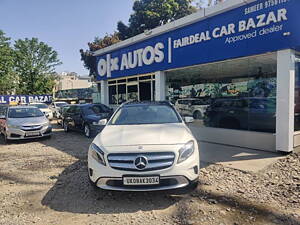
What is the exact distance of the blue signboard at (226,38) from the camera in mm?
6148

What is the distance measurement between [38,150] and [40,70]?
3618 cm

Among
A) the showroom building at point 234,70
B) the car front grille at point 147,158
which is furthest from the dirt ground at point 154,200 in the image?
the showroom building at point 234,70

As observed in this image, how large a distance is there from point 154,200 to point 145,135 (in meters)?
1.08

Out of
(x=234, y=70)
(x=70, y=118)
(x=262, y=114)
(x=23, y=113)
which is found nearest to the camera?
(x=262, y=114)

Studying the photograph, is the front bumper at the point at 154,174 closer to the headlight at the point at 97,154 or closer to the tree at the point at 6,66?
the headlight at the point at 97,154

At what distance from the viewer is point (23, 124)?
28.5ft

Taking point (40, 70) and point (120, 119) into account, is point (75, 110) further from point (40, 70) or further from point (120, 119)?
point (40, 70)

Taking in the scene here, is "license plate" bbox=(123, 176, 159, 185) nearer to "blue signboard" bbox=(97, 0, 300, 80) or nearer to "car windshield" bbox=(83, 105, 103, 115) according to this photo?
"blue signboard" bbox=(97, 0, 300, 80)

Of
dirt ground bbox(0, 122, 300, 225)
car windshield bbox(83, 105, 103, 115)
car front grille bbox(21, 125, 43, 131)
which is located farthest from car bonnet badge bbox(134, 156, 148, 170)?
car windshield bbox(83, 105, 103, 115)

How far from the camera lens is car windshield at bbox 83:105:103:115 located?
10.2m

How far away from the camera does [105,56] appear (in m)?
14.5

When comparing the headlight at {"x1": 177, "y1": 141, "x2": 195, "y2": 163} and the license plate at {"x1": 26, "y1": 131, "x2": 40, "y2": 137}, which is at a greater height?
the headlight at {"x1": 177, "y1": 141, "x2": 195, "y2": 163}

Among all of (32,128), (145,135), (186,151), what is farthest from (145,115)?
(32,128)

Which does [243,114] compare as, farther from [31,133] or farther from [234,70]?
[31,133]
